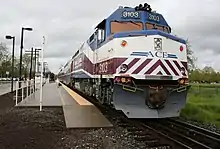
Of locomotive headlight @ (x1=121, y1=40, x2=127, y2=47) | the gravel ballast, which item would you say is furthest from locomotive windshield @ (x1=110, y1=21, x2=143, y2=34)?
the gravel ballast

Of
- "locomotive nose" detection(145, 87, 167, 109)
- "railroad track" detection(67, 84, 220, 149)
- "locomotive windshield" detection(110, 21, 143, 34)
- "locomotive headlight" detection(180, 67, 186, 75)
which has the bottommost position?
"railroad track" detection(67, 84, 220, 149)

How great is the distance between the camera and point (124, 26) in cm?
1140

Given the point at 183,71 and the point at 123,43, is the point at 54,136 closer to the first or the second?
the point at 123,43

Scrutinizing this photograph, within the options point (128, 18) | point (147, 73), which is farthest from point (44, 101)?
point (147, 73)

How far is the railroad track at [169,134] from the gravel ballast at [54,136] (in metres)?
0.39

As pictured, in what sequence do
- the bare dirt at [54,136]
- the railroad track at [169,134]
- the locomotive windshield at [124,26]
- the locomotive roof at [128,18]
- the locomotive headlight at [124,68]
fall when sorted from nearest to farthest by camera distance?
the bare dirt at [54,136] < the railroad track at [169,134] < the locomotive headlight at [124,68] < the locomotive windshield at [124,26] < the locomotive roof at [128,18]

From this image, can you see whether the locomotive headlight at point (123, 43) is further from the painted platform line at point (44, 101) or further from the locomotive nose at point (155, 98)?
the painted platform line at point (44, 101)

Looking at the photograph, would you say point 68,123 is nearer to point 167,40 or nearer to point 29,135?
point 29,135

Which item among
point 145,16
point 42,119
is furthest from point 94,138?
point 145,16

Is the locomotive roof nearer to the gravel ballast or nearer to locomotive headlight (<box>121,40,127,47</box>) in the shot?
locomotive headlight (<box>121,40,127,47</box>)

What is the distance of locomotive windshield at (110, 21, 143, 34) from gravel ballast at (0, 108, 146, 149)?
3.60 meters

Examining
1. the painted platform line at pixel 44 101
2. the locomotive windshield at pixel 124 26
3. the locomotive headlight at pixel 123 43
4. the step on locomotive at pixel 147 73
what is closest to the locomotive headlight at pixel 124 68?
the step on locomotive at pixel 147 73

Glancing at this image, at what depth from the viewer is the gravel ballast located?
7.26 meters

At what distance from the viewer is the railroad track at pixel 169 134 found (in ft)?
24.7
